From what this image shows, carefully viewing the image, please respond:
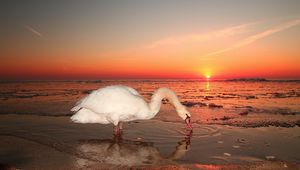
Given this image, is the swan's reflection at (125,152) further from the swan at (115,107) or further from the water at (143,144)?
the swan at (115,107)

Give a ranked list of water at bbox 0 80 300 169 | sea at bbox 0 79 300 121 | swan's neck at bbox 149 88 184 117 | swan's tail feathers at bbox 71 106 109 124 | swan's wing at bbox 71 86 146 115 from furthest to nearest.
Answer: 1. sea at bbox 0 79 300 121
2. swan's tail feathers at bbox 71 106 109 124
3. swan's neck at bbox 149 88 184 117
4. swan's wing at bbox 71 86 146 115
5. water at bbox 0 80 300 169

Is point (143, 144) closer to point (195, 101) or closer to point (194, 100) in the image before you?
point (195, 101)

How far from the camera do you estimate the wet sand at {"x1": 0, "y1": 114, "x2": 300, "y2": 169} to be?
24.8 feet

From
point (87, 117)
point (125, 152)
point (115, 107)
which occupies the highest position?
point (115, 107)

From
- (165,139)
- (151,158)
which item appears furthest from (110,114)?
(151,158)

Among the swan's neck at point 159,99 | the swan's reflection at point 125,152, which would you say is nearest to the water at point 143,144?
the swan's reflection at point 125,152

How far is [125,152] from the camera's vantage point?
28.9ft

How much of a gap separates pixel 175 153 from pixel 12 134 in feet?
19.6

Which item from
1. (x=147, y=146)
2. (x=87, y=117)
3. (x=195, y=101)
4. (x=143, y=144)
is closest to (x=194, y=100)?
(x=195, y=101)

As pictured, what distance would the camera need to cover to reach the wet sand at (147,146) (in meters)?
7.56

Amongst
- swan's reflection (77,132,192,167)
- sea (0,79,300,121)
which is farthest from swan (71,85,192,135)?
sea (0,79,300,121)

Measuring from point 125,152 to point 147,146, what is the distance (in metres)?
0.92

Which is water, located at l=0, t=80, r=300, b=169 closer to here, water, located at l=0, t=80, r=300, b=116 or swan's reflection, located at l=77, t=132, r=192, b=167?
swan's reflection, located at l=77, t=132, r=192, b=167

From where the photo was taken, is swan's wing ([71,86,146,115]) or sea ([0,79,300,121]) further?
sea ([0,79,300,121])
